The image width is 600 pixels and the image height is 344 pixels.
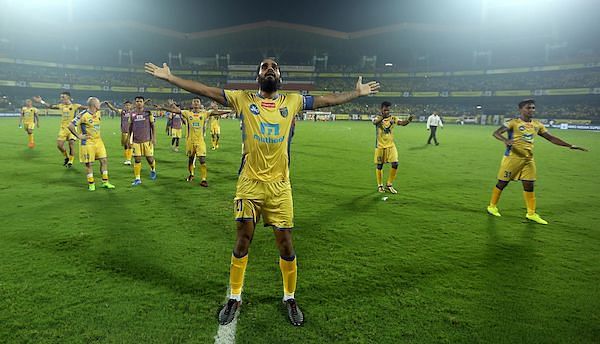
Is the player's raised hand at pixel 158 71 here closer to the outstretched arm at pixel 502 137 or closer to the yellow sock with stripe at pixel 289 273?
the yellow sock with stripe at pixel 289 273

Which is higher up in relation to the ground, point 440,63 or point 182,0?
point 182,0

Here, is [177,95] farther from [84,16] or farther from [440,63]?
[440,63]

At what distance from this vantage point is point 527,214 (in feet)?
23.6

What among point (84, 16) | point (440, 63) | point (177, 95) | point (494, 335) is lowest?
point (494, 335)

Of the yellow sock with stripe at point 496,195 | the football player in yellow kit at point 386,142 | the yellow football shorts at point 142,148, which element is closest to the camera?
the yellow sock with stripe at point 496,195

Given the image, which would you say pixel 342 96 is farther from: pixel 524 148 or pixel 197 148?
pixel 197 148

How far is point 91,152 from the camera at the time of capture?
354 inches

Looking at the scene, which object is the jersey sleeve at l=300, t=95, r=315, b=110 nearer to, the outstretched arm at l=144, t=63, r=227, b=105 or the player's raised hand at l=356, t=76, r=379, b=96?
the player's raised hand at l=356, t=76, r=379, b=96

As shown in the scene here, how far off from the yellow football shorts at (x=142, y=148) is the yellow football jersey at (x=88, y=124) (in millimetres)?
1065

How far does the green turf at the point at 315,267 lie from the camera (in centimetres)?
336

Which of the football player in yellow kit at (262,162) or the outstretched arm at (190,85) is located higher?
the outstretched arm at (190,85)

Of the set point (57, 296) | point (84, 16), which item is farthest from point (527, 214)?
point (84, 16)

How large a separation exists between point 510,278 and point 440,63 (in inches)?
2872

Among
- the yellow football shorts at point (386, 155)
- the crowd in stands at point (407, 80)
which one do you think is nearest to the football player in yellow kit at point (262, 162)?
the yellow football shorts at point (386, 155)
